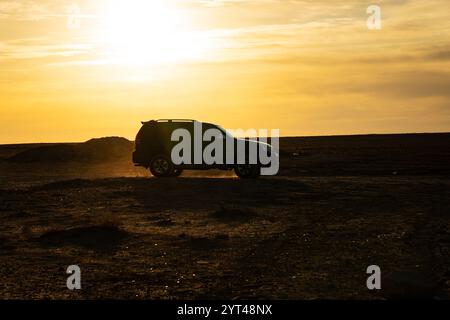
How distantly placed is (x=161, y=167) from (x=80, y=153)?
29903mm

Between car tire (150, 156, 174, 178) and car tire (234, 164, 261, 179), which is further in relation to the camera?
car tire (150, 156, 174, 178)

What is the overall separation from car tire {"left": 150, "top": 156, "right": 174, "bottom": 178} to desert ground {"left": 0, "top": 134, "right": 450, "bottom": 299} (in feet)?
5.73

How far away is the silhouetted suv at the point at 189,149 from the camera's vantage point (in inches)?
1005

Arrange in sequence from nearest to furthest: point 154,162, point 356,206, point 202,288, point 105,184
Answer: point 202,288 < point 356,206 < point 105,184 < point 154,162

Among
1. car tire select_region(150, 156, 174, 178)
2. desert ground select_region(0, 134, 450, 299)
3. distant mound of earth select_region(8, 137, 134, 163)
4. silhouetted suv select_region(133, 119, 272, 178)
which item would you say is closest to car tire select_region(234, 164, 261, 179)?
silhouetted suv select_region(133, 119, 272, 178)

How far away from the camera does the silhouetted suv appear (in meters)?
25.5

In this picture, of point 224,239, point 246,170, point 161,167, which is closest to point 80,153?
point 161,167

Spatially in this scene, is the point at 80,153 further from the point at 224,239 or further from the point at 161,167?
the point at 224,239

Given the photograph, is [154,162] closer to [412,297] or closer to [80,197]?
[80,197]

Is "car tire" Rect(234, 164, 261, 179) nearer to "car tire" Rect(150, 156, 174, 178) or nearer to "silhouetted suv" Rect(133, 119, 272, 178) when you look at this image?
"silhouetted suv" Rect(133, 119, 272, 178)

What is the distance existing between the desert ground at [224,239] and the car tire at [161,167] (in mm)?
1747

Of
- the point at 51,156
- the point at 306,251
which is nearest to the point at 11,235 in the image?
the point at 306,251
